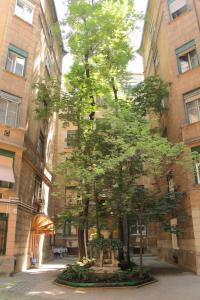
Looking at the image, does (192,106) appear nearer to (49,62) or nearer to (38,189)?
(38,189)

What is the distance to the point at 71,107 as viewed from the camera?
62.3 feet

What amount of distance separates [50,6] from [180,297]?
84.8ft

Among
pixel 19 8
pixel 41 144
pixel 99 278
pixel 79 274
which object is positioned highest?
pixel 19 8

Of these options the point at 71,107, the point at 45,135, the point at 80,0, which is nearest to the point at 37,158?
the point at 45,135

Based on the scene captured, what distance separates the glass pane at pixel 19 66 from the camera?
19395 millimetres

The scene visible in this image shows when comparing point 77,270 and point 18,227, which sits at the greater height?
point 18,227

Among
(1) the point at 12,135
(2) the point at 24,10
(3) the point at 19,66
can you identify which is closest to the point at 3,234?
(1) the point at 12,135

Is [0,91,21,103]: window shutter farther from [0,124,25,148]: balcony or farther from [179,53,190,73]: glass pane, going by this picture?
[179,53,190,73]: glass pane

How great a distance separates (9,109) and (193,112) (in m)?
12.3

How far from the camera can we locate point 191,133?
17.3 m

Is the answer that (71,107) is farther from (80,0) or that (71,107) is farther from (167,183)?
(167,183)

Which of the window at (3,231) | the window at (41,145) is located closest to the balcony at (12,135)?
the window at (3,231)

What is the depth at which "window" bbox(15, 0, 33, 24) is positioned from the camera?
67.3 ft

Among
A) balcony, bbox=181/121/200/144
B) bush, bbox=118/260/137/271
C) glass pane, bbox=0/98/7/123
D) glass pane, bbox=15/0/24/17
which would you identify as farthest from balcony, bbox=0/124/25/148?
balcony, bbox=181/121/200/144
